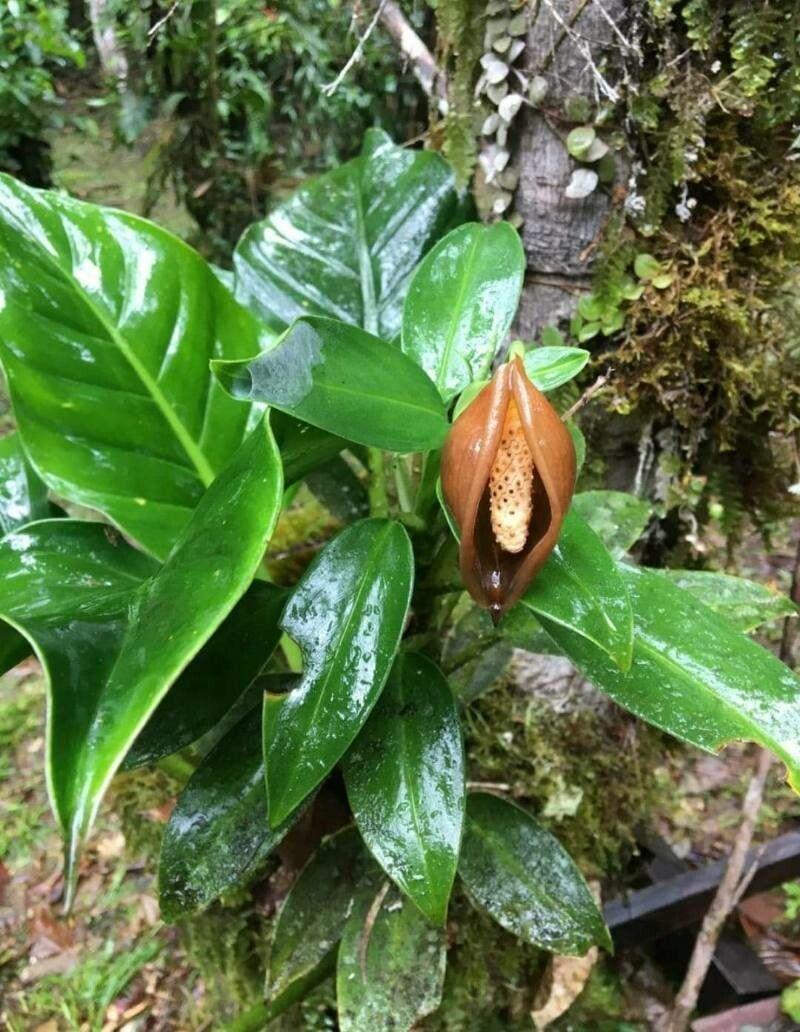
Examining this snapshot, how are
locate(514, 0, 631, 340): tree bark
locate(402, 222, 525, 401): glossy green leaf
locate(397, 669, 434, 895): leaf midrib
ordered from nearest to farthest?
1. locate(397, 669, 434, 895): leaf midrib
2. locate(402, 222, 525, 401): glossy green leaf
3. locate(514, 0, 631, 340): tree bark

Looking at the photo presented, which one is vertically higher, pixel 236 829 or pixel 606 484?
pixel 606 484

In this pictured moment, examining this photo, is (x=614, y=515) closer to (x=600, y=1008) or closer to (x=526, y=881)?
(x=526, y=881)

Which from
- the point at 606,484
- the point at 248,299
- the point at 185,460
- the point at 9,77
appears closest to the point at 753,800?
the point at 606,484

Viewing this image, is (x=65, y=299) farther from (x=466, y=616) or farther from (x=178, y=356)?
(x=466, y=616)

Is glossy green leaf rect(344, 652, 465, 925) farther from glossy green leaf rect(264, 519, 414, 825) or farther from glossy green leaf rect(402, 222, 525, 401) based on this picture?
glossy green leaf rect(402, 222, 525, 401)

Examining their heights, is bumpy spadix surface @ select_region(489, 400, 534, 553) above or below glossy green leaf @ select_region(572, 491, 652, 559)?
above

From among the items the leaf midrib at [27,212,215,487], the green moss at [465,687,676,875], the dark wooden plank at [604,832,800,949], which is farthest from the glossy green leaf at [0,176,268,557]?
the dark wooden plank at [604,832,800,949]
